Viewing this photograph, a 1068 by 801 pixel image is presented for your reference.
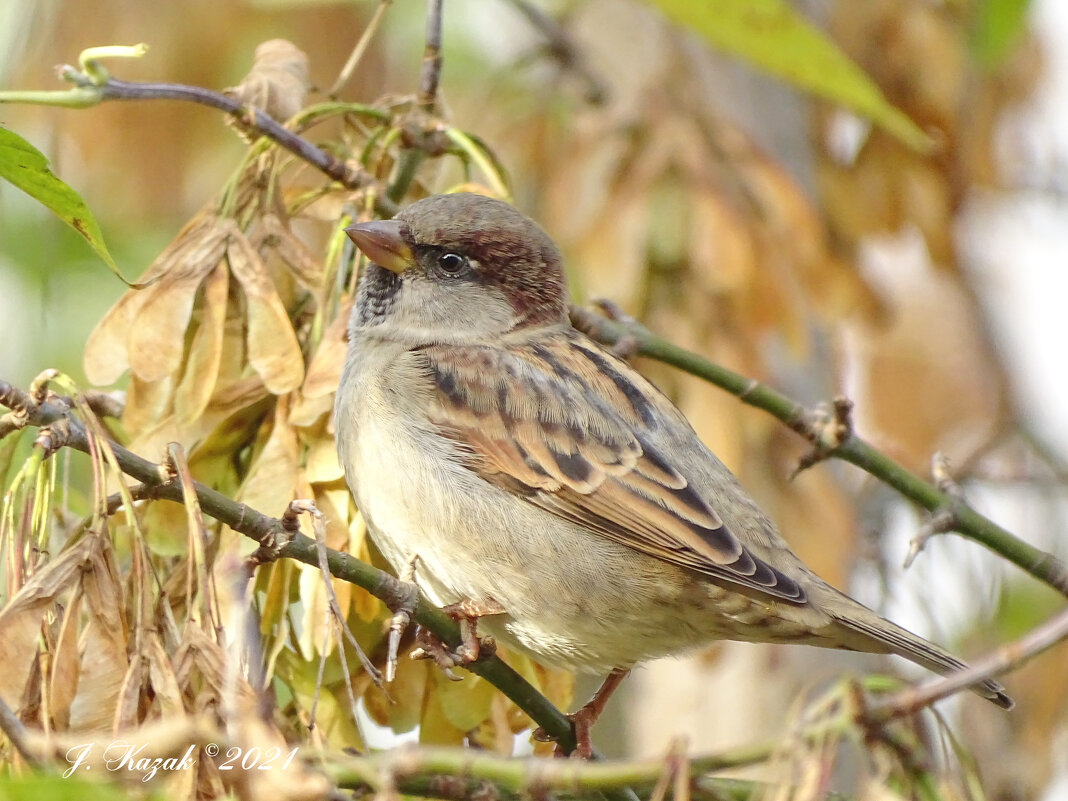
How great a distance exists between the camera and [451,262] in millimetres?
3660

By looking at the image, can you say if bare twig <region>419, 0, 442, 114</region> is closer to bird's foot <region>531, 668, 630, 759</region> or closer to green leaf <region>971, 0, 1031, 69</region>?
bird's foot <region>531, 668, 630, 759</region>

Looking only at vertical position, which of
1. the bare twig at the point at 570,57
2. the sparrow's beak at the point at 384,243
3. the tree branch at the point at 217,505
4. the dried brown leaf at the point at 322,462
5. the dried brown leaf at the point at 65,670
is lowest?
the dried brown leaf at the point at 65,670

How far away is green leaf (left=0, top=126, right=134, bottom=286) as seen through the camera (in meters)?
2.09

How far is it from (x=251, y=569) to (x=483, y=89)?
3213 mm

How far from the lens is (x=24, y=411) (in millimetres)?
2125

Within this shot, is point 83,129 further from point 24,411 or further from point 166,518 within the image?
point 24,411

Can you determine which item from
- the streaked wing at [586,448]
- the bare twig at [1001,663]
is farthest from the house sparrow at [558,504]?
the bare twig at [1001,663]

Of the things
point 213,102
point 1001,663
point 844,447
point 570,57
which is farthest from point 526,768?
point 570,57

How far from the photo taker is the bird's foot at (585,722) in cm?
302

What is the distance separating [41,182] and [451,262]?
1598 mm

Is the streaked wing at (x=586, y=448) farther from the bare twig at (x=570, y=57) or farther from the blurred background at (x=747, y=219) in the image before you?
the bare twig at (x=570, y=57)

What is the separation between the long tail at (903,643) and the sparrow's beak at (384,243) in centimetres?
139

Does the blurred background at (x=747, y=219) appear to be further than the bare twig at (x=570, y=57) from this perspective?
No

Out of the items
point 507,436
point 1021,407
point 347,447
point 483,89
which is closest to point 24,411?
point 347,447
